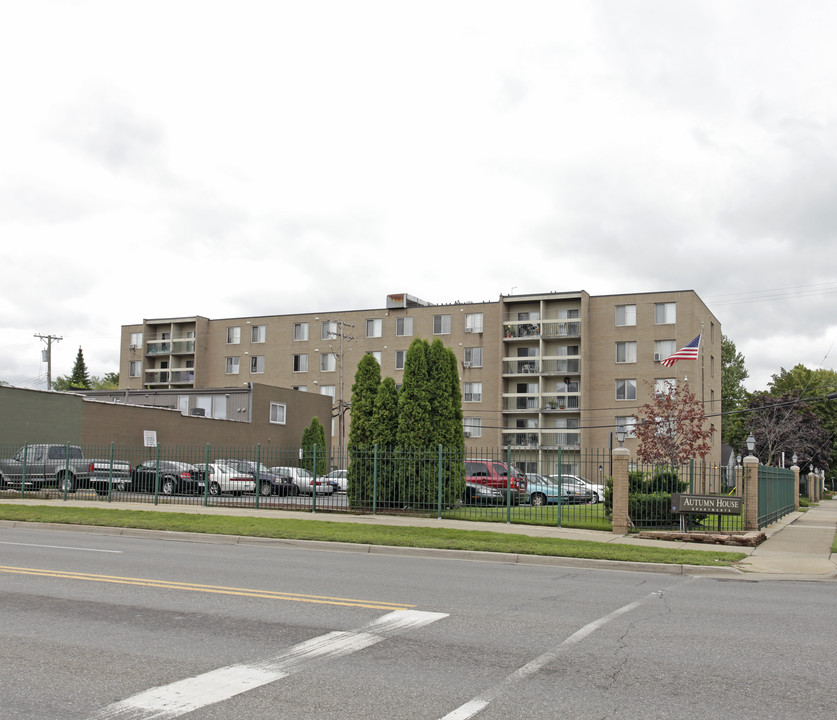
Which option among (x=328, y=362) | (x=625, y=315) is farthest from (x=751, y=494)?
(x=328, y=362)

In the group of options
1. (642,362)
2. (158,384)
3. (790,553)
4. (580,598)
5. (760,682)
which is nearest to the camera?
(760,682)

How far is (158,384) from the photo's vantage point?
76125 mm

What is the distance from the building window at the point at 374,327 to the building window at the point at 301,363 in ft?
18.9

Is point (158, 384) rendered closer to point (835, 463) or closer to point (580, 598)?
point (835, 463)

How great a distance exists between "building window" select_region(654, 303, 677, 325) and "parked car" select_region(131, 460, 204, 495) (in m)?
40.3

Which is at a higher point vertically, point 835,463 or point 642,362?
point 642,362

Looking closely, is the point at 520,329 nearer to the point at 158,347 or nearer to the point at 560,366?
the point at 560,366

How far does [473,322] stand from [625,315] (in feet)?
39.1

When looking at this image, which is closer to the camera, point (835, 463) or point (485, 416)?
point (485, 416)

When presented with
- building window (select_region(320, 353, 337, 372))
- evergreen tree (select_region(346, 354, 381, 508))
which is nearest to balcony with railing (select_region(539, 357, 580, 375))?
building window (select_region(320, 353, 337, 372))

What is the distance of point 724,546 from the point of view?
17.3 metres

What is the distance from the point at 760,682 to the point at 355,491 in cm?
1845

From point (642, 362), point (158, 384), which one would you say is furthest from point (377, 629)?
point (158, 384)

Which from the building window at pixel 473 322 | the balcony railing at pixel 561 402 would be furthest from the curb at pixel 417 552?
the building window at pixel 473 322
